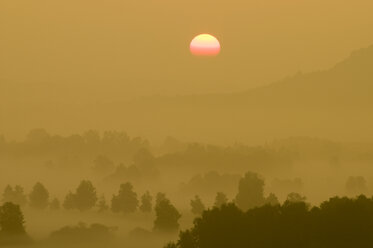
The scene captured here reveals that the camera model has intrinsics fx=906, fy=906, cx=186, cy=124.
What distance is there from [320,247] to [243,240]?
6.61m

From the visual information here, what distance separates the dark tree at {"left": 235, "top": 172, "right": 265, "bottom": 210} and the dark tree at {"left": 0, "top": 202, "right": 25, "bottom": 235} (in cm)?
3470

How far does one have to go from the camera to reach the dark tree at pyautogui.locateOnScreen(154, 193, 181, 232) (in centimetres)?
14438

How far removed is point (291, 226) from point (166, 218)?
255 feet

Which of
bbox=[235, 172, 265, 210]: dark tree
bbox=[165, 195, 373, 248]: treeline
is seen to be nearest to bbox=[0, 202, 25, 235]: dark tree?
bbox=[235, 172, 265, 210]: dark tree

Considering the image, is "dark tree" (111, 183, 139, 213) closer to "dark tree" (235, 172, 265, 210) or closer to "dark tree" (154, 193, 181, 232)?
"dark tree" (154, 193, 181, 232)

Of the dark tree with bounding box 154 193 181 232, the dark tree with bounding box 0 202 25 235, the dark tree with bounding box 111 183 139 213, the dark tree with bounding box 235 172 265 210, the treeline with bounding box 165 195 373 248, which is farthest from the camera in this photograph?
the dark tree with bounding box 111 183 139 213

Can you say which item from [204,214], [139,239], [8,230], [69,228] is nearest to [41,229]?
[69,228]

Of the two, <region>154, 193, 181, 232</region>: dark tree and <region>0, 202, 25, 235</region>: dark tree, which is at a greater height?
<region>154, 193, 181, 232</region>: dark tree

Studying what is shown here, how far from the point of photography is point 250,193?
148875mm

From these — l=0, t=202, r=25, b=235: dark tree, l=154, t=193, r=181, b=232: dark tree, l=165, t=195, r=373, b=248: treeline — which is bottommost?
l=165, t=195, r=373, b=248: treeline

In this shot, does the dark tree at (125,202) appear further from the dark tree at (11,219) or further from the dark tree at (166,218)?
the dark tree at (11,219)

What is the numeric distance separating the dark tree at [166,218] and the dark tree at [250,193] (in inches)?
414

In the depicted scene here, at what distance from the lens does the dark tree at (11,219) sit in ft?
424

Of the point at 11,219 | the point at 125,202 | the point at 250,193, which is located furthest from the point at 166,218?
the point at 125,202
